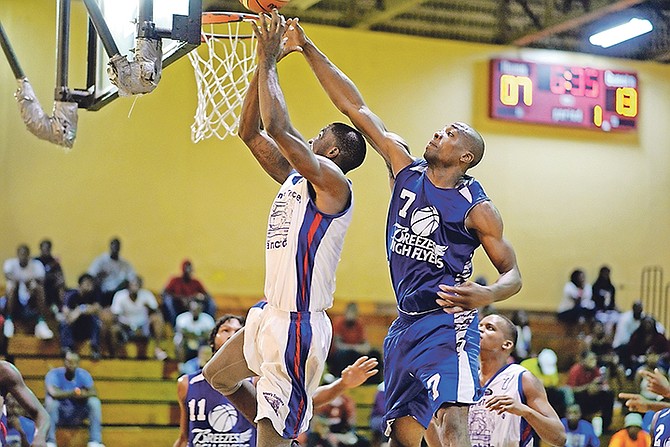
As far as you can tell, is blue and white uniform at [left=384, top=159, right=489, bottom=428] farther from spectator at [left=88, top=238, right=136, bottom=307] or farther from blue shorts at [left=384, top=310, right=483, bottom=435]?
spectator at [left=88, top=238, right=136, bottom=307]

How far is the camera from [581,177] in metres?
18.3

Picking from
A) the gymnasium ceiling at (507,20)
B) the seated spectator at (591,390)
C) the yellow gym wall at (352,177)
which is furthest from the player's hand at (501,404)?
the gymnasium ceiling at (507,20)

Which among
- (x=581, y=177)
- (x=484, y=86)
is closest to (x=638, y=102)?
(x=581, y=177)

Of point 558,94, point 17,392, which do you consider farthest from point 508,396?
point 558,94

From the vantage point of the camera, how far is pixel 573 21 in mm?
16438

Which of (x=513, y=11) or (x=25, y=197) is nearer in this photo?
(x=25, y=197)

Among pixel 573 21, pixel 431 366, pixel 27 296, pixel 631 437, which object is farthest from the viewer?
pixel 573 21

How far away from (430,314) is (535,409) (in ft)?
4.50

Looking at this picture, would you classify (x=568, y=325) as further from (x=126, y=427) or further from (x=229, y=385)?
(x=229, y=385)

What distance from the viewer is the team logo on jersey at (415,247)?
5.13 metres

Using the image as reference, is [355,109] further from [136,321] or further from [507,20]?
[507,20]

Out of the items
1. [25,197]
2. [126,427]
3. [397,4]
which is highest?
[397,4]

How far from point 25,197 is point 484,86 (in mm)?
7672

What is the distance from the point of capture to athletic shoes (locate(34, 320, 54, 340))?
46.2 feet
